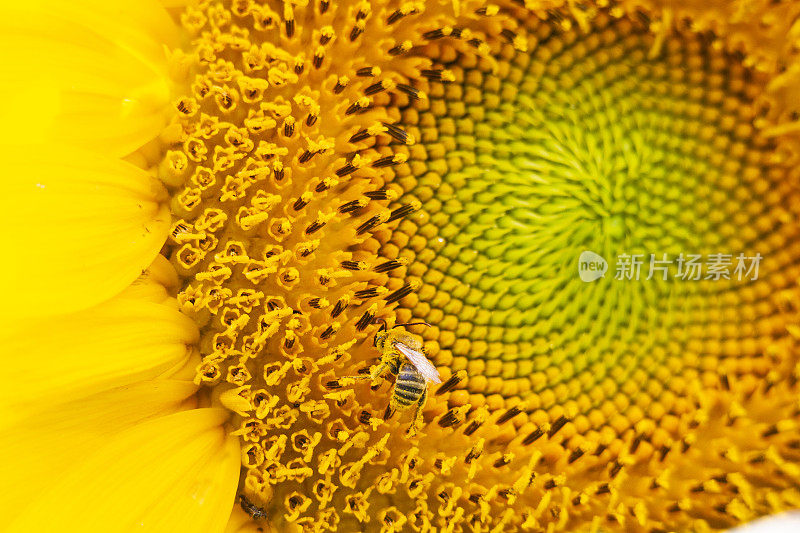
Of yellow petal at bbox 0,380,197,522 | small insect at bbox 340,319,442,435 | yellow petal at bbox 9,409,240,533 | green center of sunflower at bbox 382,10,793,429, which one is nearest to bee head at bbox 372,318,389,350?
small insect at bbox 340,319,442,435

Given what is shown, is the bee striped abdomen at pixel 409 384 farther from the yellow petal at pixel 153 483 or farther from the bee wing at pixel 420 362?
the yellow petal at pixel 153 483

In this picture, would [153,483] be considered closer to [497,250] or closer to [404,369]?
[404,369]

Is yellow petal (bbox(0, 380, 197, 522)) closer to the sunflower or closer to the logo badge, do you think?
the sunflower

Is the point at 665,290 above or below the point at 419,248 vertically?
above

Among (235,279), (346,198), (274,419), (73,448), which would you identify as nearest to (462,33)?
(346,198)

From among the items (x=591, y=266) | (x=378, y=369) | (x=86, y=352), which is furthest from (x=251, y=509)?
(x=591, y=266)

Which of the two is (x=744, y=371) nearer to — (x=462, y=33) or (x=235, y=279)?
(x=462, y=33)

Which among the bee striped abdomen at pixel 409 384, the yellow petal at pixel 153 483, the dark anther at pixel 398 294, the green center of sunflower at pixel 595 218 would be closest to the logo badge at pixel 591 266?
the green center of sunflower at pixel 595 218
